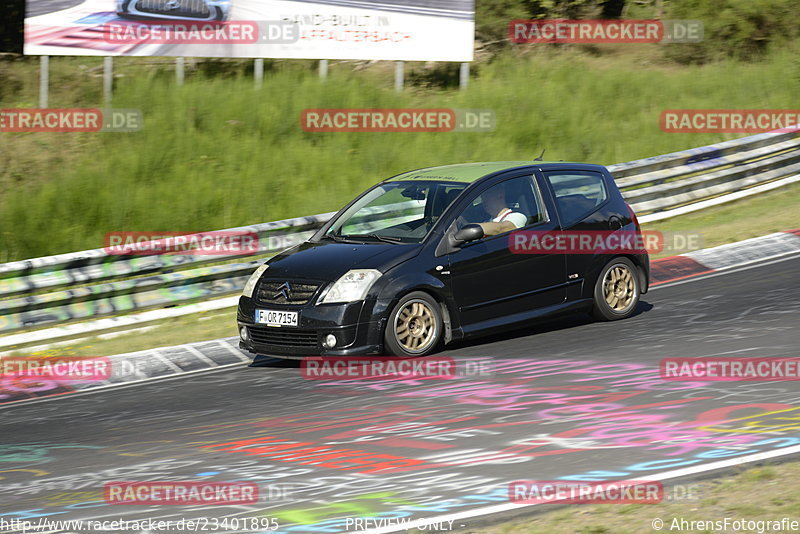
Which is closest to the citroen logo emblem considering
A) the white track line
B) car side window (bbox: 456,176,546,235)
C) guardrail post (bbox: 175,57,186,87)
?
car side window (bbox: 456,176,546,235)

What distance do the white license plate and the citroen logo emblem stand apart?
0.14 meters

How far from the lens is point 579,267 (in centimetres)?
1026

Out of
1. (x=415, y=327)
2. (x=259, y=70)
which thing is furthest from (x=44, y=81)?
(x=415, y=327)

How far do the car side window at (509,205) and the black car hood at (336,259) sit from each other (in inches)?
29.4

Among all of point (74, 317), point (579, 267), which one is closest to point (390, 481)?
point (579, 267)

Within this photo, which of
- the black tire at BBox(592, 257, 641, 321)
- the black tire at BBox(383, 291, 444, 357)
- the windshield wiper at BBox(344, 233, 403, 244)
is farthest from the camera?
the black tire at BBox(592, 257, 641, 321)

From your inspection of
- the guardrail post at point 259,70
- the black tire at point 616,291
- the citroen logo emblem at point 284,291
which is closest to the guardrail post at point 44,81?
the guardrail post at point 259,70

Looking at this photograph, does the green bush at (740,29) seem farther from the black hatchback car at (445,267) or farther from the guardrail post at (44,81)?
the black hatchback car at (445,267)

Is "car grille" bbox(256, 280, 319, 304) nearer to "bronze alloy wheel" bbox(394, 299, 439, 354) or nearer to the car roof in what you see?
"bronze alloy wheel" bbox(394, 299, 439, 354)

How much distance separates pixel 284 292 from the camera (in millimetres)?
9344

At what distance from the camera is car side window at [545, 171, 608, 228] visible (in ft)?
33.9

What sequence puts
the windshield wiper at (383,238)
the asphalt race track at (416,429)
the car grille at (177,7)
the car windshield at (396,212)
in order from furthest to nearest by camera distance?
the car grille at (177,7), the car windshield at (396,212), the windshield wiper at (383,238), the asphalt race track at (416,429)

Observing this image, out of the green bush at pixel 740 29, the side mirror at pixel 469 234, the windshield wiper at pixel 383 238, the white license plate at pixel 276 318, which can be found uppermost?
the green bush at pixel 740 29

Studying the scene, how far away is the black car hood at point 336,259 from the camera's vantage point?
9.20 m
